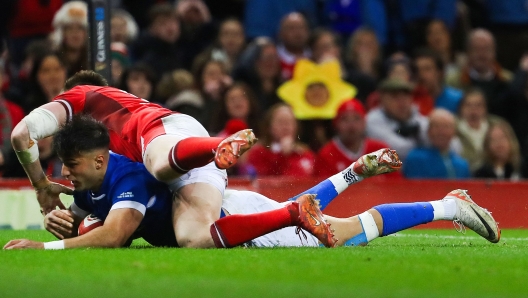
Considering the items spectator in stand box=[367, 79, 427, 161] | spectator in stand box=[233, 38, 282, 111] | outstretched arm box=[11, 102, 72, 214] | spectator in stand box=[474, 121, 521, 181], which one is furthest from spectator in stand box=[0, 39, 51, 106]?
spectator in stand box=[474, 121, 521, 181]

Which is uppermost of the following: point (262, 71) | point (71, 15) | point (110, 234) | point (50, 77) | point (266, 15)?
point (71, 15)

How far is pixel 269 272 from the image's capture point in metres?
5.73

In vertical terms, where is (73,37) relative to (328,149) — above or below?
above

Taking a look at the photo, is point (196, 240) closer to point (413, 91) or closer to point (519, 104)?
point (413, 91)

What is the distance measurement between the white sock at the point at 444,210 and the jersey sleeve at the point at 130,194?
2.20m

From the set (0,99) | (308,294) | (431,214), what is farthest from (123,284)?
(0,99)

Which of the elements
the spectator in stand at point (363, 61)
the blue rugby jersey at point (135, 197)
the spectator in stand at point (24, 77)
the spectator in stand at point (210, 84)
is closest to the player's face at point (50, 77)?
the spectator in stand at point (24, 77)

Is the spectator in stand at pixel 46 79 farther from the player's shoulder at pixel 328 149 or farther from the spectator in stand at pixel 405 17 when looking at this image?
the spectator in stand at pixel 405 17

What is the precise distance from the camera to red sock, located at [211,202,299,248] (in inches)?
261

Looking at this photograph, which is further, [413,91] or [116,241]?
[413,91]

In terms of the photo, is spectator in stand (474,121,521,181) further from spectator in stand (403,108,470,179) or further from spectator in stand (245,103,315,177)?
spectator in stand (245,103,315,177)

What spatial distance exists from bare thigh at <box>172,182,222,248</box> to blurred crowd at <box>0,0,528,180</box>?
424 centimetres

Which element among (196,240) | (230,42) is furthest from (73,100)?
(230,42)

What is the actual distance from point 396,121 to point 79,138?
640cm
